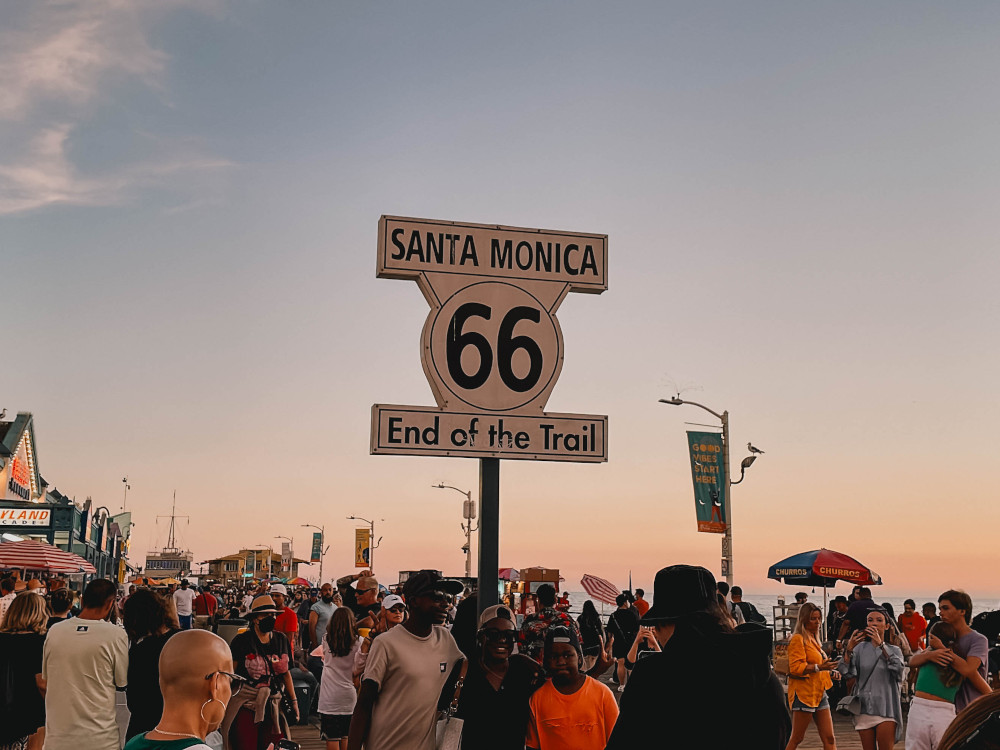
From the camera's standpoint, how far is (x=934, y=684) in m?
8.08

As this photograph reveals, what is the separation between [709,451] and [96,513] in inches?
1994

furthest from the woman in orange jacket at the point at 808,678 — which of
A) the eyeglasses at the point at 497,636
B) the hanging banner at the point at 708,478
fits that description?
the hanging banner at the point at 708,478

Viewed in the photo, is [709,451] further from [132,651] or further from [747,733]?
[747,733]

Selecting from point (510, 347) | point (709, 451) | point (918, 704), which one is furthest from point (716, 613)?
point (709, 451)

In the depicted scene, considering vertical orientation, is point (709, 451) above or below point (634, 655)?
above

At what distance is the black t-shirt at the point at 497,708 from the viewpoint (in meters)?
5.27

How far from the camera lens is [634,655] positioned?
8352 millimetres

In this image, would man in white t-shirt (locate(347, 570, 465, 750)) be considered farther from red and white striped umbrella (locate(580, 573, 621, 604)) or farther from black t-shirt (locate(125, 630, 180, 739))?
red and white striped umbrella (locate(580, 573, 621, 604))

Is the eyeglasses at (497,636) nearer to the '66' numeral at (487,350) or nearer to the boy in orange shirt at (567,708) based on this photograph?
the boy in orange shirt at (567,708)

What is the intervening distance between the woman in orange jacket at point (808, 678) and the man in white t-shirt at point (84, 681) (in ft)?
23.1

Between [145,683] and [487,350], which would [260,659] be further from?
[487,350]

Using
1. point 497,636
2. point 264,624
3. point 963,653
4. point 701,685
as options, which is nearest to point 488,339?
point 497,636

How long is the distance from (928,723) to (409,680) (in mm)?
4905

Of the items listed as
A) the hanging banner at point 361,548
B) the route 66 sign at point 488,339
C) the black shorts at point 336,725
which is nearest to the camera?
the route 66 sign at point 488,339
